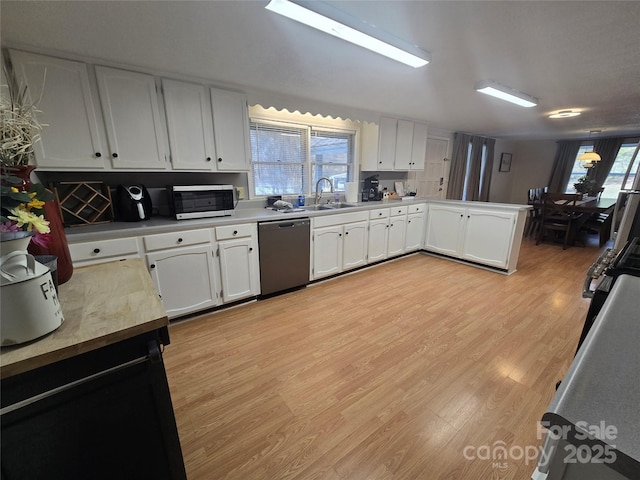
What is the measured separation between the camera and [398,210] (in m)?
3.82

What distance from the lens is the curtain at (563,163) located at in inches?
260

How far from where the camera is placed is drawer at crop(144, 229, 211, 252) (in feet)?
6.73

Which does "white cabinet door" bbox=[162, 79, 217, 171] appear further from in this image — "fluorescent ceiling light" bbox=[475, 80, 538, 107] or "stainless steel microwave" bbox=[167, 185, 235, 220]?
"fluorescent ceiling light" bbox=[475, 80, 538, 107]

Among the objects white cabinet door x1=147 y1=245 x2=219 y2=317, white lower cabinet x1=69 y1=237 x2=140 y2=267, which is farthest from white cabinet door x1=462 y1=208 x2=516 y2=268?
white lower cabinet x1=69 y1=237 x2=140 y2=267

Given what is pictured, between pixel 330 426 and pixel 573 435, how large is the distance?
1.26 meters

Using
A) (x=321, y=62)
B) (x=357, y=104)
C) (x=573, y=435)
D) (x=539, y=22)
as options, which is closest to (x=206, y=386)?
(x=573, y=435)

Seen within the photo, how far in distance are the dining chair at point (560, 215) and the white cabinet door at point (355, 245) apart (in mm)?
3690

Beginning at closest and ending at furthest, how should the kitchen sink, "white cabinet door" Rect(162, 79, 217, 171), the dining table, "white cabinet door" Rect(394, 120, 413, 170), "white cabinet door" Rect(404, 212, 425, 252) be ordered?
"white cabinet door" Rect(162, 79, 217, 171), the kitchen sink, "white cabinet door" Rect(394, 120, 413, 170), "white cabinet door" Rect(404, 212, 425, 252), the dining table

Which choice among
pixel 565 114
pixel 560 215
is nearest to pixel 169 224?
pixel 565 114

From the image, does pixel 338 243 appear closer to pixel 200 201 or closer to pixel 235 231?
pixel 235 231

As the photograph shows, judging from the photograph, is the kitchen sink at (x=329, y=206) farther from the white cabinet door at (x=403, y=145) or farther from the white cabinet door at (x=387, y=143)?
the white cabinet door at (x=403, y=145)

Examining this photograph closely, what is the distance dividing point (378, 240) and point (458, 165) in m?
3.24

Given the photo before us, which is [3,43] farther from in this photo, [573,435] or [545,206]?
[545,206]

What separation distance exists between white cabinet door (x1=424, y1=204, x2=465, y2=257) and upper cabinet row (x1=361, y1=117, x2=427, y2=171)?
0.88 m
